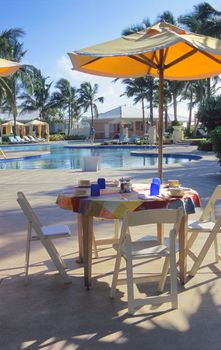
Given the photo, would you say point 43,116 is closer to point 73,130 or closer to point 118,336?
point 73,130

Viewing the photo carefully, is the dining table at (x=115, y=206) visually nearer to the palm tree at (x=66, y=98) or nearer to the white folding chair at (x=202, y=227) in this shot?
the white folding chair at (x=202, y=227)

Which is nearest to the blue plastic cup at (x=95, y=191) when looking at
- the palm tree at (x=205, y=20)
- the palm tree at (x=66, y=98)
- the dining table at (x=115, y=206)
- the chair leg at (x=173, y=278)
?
the dining table at (x=115, y=206)

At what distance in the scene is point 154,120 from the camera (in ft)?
150

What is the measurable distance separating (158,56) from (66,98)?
47.8 meters

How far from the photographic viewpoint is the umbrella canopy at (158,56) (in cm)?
397

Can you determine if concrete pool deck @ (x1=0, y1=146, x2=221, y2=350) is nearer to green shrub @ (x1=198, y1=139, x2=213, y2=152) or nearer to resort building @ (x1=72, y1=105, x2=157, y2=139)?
green shrub @ (x1=198, y1=139, x2=213, y2=152)

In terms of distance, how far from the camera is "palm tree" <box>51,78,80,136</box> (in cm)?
5162

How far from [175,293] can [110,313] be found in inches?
21.2

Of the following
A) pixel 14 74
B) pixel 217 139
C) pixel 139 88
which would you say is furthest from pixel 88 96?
pixel 217 139

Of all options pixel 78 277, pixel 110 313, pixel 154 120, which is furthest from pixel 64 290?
pixel 154 120

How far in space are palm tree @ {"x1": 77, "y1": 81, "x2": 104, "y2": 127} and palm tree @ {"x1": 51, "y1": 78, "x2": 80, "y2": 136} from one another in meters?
0.70

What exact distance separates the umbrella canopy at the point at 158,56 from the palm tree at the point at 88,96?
155ft

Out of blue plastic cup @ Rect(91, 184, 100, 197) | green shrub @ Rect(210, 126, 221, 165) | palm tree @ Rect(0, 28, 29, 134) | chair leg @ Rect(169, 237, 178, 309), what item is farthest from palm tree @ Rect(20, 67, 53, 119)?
chair leg @ Rect(169, 237, 178, 309)

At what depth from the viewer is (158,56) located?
546 centimetres
